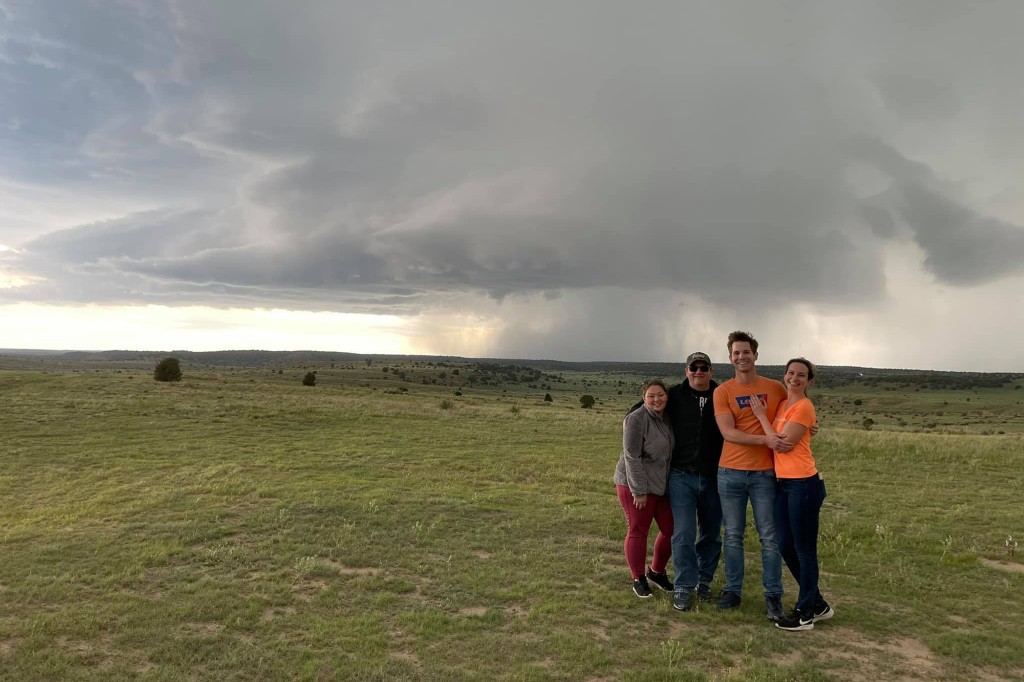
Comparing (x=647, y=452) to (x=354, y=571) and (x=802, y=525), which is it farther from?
(x=354, y=571)

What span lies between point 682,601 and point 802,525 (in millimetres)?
1708

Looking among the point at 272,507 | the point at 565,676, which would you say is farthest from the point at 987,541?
the point at 272,507

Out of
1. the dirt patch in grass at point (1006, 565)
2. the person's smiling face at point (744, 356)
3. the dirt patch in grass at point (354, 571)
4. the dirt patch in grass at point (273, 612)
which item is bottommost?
the dirt patch in grass at point (354, 571)

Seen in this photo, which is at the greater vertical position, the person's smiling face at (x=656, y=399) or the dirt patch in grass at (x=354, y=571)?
the person's smiling face at (x=656, y=399)

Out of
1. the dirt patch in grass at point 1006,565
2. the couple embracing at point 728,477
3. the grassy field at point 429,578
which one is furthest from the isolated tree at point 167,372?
the dirt patch in grass at point 1006,565

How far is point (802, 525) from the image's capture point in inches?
256

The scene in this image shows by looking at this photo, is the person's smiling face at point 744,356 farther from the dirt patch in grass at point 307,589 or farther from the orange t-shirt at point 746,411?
the dirt patch in grass at point 307,589

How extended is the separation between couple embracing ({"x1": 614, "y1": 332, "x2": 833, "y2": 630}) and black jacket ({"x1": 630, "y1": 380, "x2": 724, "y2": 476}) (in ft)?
0.04

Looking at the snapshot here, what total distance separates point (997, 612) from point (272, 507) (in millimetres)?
11845

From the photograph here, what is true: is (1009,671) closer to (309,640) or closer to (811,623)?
(811,623)

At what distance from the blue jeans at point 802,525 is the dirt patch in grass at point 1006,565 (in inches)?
189

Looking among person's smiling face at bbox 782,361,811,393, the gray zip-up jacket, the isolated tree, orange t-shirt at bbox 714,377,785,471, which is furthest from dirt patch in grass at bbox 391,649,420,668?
the isolated tree

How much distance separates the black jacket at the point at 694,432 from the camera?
703 centimetres

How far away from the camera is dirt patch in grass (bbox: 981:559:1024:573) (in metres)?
9.11
